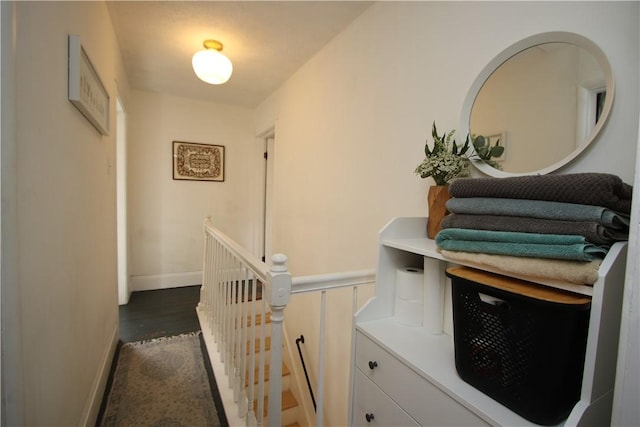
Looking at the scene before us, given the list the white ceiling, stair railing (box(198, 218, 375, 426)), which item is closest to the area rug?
stair railing (box(198, 218, 375, 426))

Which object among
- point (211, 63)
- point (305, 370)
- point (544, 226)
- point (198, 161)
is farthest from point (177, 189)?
point (544, 226)

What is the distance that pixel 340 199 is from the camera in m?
1.95

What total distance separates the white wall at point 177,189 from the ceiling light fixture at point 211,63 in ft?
5.33

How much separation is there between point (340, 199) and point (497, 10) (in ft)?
3.94

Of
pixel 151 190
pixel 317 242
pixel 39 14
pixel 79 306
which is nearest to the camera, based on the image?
pixel 39 14

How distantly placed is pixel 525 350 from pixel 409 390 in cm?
35

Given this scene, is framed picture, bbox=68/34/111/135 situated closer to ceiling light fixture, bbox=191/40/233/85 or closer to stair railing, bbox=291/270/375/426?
ceiling light fixture, bbox=191/40/233/85

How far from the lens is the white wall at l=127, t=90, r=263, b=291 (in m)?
3.43

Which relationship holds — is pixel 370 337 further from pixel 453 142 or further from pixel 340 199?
pixel 340 199

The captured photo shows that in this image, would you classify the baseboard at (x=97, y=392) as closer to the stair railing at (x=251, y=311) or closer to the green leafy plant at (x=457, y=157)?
the stair railing at (x=251, y=311)

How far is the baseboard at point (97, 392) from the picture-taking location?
1.39m

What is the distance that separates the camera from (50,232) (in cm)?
98

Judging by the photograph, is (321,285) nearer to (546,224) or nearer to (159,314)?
(546,224)

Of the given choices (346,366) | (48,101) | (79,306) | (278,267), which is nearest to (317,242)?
(346,366)
